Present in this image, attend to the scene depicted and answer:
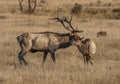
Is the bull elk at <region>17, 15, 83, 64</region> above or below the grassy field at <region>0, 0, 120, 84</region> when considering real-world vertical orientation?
above

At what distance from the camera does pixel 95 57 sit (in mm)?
15781

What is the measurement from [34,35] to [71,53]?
2.55 meters

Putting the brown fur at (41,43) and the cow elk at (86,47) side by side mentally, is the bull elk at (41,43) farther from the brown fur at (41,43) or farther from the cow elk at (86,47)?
the cow elk at (86,47)

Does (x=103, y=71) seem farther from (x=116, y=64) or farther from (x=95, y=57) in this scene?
(x=95, y=57)

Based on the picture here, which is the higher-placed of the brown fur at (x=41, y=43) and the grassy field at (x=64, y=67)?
the brown fur at (x=41, y=43)

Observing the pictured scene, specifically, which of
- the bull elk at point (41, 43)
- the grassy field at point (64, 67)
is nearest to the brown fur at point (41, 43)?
the bull elk at point (41, 43)

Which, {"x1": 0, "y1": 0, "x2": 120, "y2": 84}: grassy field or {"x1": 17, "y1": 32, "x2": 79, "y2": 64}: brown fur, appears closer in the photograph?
{"x1": 0, "y1": 0, "x2": 120, "y2": 84}: grassy field

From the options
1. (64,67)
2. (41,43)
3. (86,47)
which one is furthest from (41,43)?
(64,67)

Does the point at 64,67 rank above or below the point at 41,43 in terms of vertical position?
below

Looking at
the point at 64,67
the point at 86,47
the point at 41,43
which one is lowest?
the point at 64,67

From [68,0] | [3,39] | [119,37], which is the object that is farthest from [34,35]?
[68,0]

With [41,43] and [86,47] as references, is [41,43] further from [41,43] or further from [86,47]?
[86,47]

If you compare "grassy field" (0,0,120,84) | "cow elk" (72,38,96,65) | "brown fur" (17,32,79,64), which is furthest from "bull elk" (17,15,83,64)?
"grassy field" (0,0,120,84)

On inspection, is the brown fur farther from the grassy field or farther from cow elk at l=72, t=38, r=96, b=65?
the grassy field
